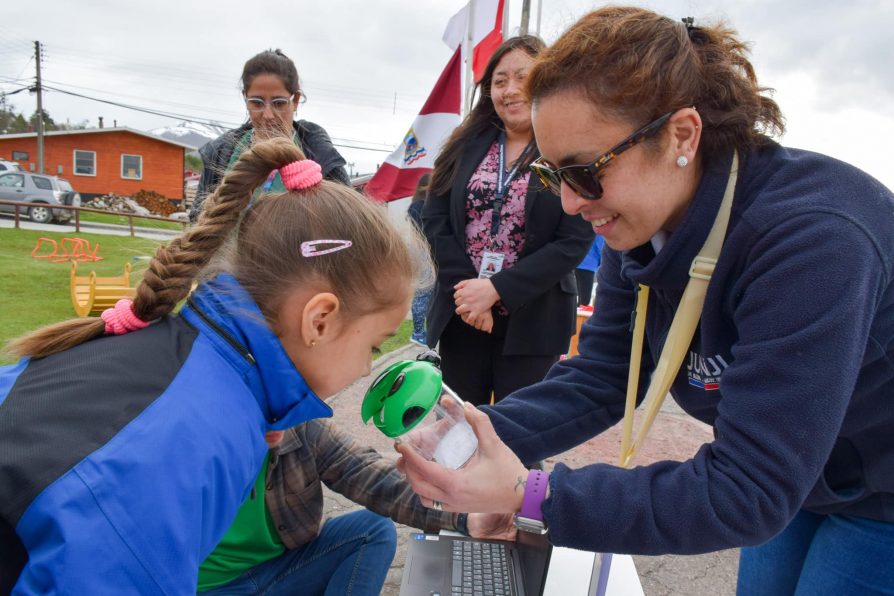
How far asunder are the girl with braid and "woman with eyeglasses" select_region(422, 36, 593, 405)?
3.34 ft

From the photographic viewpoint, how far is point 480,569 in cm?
Answer: 185

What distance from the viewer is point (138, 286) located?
4.04 ft

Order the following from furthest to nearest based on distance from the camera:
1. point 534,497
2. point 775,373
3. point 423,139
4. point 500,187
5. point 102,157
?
Result: 1. point 102,157
2. point 423,139
3. point 500,187
4. point 534,497
5. point 775,373

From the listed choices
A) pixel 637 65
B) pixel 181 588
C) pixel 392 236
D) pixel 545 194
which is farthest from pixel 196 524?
pixel 545 194

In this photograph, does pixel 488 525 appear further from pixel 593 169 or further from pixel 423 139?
pixel 423 139

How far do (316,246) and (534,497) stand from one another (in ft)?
2.09

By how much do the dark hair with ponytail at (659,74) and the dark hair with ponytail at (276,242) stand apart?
0.46 m

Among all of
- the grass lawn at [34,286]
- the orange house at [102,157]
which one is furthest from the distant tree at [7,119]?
the grass lawn at [34,286]

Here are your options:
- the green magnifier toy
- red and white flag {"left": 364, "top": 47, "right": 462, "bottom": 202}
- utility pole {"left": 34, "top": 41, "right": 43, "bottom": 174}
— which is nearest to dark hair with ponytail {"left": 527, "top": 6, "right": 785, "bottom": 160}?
the green magnifier toy

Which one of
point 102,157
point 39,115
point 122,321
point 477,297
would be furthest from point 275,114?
point 102,157

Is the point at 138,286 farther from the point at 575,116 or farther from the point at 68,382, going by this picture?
the point at 575,116

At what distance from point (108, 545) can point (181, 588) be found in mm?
139

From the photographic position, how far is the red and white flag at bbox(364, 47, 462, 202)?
4.93m

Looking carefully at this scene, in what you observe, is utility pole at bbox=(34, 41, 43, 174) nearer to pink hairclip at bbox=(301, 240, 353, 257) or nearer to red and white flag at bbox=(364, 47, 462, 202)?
red and white flag at bbox=(364, 47, 462, 202)
